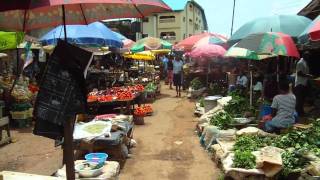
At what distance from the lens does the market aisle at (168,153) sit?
26.0 feet

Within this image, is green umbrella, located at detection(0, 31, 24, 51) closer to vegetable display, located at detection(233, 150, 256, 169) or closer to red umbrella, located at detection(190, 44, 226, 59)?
vegetable display, located at detection(233, 150, 256, 169)

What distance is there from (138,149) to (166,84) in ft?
61.1

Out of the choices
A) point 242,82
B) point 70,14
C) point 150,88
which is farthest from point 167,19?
point 70,14

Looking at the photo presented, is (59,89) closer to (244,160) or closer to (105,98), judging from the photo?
(244,160)

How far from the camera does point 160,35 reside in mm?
52312

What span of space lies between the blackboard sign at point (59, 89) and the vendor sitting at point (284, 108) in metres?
5.56

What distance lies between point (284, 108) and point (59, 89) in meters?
5.70

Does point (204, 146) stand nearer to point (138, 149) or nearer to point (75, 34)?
point (138, 149)

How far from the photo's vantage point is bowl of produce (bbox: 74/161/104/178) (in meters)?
5.95

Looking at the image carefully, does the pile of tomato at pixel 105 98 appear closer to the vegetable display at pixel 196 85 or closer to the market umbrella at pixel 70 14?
the market umbrella at pixel 70 14

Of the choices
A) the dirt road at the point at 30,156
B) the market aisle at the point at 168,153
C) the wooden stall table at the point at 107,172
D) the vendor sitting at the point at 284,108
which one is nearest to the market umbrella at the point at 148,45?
the market aisle at the point at 168,153

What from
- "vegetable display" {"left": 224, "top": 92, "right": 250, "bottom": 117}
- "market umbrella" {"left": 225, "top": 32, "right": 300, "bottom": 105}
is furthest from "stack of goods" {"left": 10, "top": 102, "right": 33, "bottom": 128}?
"market umbrella" {"left": 225, "top": 32, "right": 300, "bottom": 105}

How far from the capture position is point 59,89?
4.01m

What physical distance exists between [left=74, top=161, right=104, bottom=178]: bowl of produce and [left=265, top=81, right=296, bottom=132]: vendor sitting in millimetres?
4071
